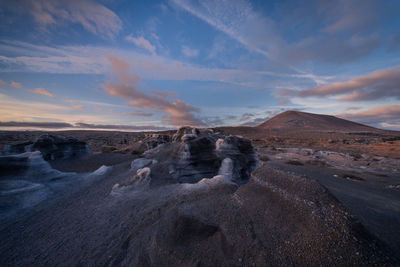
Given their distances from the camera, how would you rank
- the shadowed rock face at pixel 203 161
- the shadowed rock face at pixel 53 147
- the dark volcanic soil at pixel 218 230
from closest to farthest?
the dark volcanic soil at pixel 218 230 < the shadowed rock face at pixel 203 161 < the shadowed rock face at pixel 53 147

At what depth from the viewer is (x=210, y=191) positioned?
395 centimetres

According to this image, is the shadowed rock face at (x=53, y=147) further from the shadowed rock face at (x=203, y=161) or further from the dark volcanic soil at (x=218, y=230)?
the shadowed rock face at (x=203, y=161)

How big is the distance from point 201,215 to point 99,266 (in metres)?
1.96

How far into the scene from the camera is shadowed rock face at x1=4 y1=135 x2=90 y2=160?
11.0m

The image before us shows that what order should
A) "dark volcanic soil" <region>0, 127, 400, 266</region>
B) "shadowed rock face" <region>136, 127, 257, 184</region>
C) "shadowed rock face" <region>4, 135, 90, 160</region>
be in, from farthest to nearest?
"shadowed rock face" <region>4, 135, 90, 160</region> < "shadowed rock face" <region>136, 127, 257, 184</region> < "dark volcanic soil" <region>0, 127, 400, 266</region>

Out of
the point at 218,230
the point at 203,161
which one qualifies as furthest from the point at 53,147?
the point at 218,230

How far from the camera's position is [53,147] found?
1186 centimetres

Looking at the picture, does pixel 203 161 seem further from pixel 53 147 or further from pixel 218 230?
pixel 53 147

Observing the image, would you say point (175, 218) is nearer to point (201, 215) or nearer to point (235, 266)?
point (201, 215)

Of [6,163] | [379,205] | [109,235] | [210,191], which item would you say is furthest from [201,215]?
[6,163]

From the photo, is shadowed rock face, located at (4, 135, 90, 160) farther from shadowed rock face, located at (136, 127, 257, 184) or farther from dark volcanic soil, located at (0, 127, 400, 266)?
shadowed rock face, located at (136, 127, 257, 184)

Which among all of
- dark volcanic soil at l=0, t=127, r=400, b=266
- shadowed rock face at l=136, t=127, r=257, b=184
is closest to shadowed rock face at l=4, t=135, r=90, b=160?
dark volcanic soil at l=0, t=127, r=400, b=266

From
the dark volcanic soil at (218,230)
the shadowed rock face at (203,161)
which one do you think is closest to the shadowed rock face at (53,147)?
the dark volcanic soil at (218,230)

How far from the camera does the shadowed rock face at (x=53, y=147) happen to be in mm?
10992
